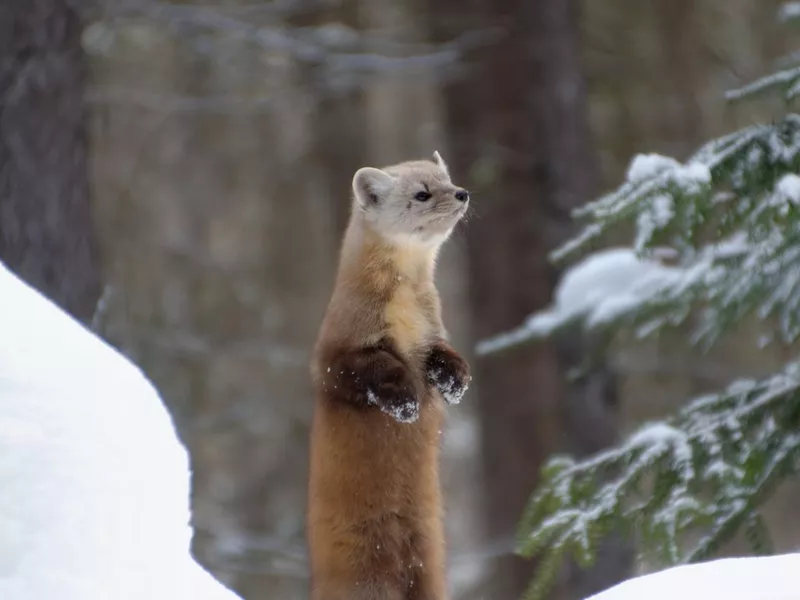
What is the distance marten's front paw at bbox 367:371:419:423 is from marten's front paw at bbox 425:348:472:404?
0.86 ft

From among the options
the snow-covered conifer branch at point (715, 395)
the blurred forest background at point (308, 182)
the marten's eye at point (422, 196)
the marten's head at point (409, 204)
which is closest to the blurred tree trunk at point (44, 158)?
the blurred forest background at point (308, 182)

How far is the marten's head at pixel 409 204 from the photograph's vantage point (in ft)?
16.5

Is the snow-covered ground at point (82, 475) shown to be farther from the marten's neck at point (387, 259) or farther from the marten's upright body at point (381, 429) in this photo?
the marten's neck at point (387, 259)

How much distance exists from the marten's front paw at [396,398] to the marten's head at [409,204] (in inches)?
29.7

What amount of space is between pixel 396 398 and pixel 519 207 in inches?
207

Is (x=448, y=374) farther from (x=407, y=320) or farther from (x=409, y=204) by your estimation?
(x=409, y=204)

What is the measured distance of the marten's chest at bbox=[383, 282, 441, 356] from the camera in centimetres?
474

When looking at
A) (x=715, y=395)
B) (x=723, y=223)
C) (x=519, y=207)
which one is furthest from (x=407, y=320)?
(x=519, y=207)

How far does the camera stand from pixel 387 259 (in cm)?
493

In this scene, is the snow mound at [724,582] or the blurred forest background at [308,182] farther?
the blurred forest background at [308,182]

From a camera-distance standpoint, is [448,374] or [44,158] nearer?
[448,374]

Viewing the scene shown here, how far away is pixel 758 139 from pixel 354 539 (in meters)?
2.22

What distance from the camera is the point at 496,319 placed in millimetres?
9844

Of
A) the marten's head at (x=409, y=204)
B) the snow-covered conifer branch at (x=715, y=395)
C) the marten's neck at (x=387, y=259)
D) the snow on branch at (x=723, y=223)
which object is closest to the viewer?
the snow on branch at (x=723, y=223)
